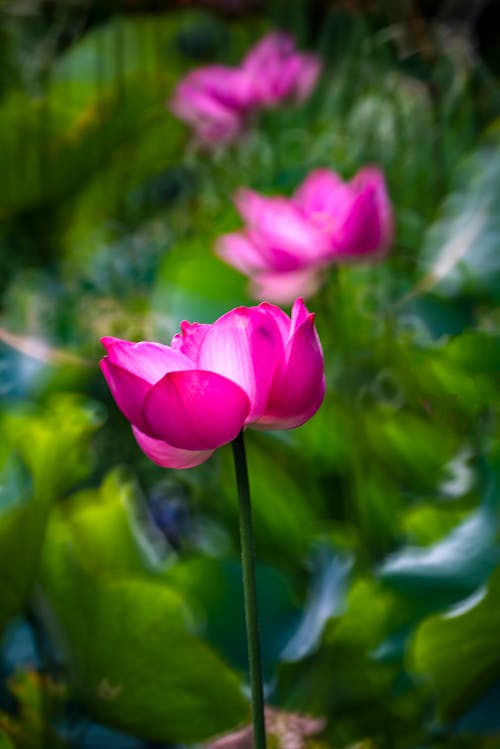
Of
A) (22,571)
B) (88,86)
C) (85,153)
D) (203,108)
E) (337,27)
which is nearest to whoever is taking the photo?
(22,571)

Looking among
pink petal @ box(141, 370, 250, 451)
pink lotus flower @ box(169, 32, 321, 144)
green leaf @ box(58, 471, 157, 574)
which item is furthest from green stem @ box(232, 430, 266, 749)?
pink lotus flower @ box(169, 32, 321, 144)

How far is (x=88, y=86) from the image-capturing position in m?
2.04

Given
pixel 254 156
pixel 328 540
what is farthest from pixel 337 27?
pixel 328 540

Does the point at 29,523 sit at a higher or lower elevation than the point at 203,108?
higher

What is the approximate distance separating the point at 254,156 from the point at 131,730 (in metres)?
1.22

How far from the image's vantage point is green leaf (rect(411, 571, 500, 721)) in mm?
389

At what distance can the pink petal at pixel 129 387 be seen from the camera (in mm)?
290

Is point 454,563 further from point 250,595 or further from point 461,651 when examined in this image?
point 250,595

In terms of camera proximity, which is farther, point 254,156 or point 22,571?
point 254,156

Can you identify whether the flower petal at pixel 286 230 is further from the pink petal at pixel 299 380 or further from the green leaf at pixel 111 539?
the pink petal at pixel 299 380

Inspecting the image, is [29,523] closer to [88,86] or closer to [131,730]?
[131,730]

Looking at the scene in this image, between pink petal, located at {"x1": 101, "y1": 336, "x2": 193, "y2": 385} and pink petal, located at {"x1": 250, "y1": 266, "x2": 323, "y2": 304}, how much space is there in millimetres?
428

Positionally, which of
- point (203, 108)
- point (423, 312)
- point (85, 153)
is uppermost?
point (423, 312)

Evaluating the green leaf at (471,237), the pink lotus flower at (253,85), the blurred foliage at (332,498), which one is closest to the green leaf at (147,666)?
the blurred foliage at (332,498)
